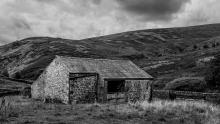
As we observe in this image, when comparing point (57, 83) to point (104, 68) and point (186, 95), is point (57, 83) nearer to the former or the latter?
point (104, 68)

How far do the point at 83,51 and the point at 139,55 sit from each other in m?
29.9

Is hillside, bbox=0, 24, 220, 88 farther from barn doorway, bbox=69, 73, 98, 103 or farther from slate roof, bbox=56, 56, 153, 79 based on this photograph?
barn doorway, bbox=69, 73, 98, 103

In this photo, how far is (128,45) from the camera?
172500 millimetres

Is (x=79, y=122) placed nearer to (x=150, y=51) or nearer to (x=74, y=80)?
(x=74, y=80)

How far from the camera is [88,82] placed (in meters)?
31.0

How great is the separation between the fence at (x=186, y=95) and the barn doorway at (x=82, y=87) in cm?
1101

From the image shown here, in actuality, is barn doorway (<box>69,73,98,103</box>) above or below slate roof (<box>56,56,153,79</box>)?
below

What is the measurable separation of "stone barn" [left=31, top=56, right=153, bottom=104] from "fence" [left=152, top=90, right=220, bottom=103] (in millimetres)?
2223

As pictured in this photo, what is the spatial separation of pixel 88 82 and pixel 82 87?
1.09m

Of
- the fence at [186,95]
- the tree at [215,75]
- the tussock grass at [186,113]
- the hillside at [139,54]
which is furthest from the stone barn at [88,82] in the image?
the hillside at [139,54]

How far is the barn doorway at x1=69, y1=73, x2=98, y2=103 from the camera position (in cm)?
2959

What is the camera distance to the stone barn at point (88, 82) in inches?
1181

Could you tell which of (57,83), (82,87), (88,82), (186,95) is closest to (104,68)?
(88,82)

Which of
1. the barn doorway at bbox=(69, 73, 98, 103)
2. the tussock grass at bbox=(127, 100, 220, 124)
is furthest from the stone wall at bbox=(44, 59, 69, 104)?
the tussock grass at bbox=(127, 100, 220, 124)
